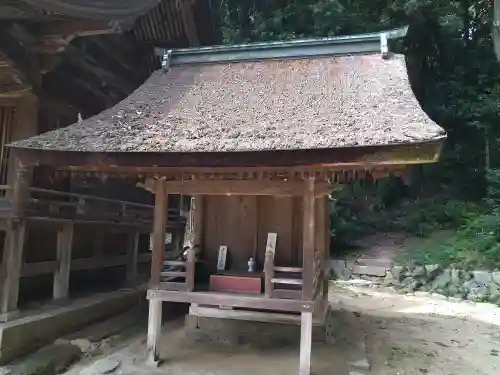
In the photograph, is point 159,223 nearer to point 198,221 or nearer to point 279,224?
point 198,221

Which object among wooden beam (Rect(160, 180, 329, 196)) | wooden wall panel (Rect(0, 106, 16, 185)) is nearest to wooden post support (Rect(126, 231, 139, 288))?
wooden wall panel (Rect(0, 106, 16, 185))

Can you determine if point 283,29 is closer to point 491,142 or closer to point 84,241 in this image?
point 491,142

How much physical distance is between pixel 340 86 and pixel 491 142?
45.0 ft

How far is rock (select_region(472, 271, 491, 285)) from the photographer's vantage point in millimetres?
13288

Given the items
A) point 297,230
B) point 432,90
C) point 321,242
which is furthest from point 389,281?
point 432,90

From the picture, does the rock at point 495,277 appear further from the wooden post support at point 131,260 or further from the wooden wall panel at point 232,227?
the wooden post support at point 131,260

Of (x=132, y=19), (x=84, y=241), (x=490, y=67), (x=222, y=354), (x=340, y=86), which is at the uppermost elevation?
(x=490, y=67)

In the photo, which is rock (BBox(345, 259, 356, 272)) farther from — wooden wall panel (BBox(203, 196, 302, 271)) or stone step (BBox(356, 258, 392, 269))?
wooden wall panel (BBox(203, 196, 302, 271))

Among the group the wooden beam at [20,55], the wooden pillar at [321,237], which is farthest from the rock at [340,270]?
the wooden beam at [20,55]

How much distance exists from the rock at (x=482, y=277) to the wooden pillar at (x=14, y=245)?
1258 cm

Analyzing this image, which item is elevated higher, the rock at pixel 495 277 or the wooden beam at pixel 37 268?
the wooden beam at pixel 37 268

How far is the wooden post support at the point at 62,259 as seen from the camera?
8.94m

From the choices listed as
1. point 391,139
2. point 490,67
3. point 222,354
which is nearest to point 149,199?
point 222,354

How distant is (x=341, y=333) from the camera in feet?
27.2
